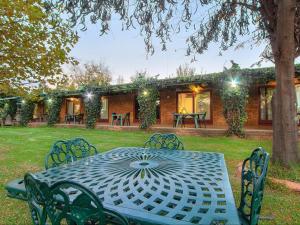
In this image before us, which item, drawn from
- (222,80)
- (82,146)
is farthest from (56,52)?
(222,80)

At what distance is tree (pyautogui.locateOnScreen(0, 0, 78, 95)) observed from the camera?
3.57 meters

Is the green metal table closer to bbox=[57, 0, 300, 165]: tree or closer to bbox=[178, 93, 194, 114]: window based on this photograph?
bbox=[57, 0, 300, 165]: tree

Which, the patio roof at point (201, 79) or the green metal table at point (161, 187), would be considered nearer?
the green metal table at point (161, 187)

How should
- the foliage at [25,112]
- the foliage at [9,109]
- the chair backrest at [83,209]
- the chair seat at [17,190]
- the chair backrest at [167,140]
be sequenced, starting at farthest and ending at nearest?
the foliage at [9,109], the foliage at [25,112], the chair backrest at [167,140], the chair seat at [17,190], the chair backrest at [83,209]

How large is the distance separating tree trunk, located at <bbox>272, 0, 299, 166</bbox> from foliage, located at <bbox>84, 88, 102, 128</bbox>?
10.9 metres

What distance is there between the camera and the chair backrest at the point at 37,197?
1.14 meters

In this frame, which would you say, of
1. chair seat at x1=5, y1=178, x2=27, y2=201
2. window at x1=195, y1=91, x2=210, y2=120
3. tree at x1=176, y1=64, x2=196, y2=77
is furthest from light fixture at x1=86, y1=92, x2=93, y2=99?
tree at x1=176, y1=64, x2=196, y2=77

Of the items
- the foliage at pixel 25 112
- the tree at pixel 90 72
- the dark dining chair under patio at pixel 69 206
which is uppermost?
the tree at pixel 90 72

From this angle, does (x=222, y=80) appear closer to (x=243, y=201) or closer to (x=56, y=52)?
(x=56, y=52)

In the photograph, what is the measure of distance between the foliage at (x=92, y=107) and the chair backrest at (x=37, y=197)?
1264 cm

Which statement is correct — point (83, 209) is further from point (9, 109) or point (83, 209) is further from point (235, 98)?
point (9, 109)

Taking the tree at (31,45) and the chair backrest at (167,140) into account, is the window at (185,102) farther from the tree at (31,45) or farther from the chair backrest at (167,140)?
the chair backrest at (167,140)

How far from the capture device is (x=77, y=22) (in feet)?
16.4

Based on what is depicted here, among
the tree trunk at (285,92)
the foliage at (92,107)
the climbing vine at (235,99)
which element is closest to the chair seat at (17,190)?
the tree trunk at (285,92)
